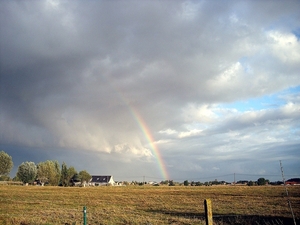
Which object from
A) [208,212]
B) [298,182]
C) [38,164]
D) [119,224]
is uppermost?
[38,164]

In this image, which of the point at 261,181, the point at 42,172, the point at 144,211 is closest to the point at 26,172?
the point at 42,172

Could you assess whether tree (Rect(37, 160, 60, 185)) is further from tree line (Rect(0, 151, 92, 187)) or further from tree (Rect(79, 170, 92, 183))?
tree (Rect(79, 170, 92, 183))

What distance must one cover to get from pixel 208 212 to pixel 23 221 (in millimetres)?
13592

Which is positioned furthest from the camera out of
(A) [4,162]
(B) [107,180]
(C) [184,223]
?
(B) [107,180]

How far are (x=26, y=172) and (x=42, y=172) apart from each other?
7.52 meters

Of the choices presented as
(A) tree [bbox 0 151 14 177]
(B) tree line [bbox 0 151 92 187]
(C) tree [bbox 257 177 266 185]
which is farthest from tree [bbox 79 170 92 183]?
(C) tree [bbox 257 177 266 185]

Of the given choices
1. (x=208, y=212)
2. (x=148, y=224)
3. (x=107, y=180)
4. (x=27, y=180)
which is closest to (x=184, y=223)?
(x=148, y=224)

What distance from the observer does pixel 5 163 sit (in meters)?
121

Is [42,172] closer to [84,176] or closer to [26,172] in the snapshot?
[26,172]

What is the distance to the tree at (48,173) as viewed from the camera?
13512 cm

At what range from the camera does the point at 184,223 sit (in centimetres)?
1816

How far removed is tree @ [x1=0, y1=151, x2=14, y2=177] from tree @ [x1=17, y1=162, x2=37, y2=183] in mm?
8360

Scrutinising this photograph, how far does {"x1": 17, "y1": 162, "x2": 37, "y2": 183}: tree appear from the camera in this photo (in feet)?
430

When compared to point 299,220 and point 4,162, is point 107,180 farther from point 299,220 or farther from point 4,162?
point 299,220
